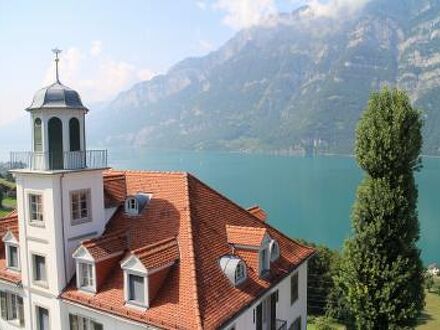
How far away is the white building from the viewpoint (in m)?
17.2

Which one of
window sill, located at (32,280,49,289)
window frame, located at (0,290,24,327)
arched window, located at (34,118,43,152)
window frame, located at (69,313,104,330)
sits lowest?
window frame, located at (0,290,24,327)

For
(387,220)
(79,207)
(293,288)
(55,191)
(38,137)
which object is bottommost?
(293,288)

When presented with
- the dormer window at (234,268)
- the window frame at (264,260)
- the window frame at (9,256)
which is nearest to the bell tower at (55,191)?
the window frame at (9,256)

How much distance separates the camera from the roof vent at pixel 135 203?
21594 mm

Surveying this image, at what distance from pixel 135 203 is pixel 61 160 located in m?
4.01

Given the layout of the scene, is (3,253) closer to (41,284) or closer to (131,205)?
(41,284)

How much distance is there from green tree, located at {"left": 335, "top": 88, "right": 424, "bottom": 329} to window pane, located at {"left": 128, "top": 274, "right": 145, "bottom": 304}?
9708mm

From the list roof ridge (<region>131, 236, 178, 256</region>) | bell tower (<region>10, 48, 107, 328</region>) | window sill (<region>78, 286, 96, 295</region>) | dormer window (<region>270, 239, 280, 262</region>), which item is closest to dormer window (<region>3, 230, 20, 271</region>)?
bell tower (<region>10, 48, 107, 328</region>)

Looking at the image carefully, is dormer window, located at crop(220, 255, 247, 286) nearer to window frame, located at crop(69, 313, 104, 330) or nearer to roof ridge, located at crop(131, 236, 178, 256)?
roof ridge, located at crop(131, 236, 178, 256)

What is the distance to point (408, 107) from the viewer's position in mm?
20484

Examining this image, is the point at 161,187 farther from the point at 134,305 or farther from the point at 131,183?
the point at 134,305

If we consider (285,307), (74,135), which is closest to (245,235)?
(285,307)

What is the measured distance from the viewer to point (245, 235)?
20281 mm

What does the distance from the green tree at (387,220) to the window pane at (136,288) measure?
31.8 ft
